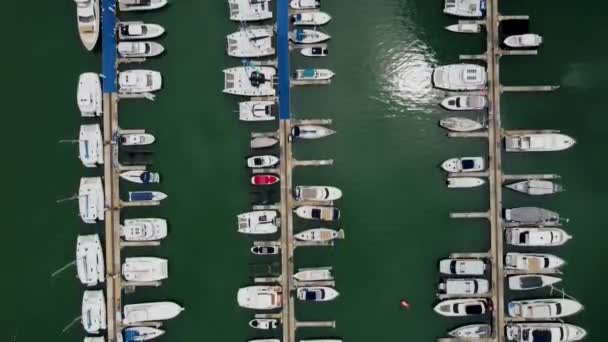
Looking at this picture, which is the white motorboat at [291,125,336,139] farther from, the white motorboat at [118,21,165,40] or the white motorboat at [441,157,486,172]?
the white motorboat at [118,21,165,40]

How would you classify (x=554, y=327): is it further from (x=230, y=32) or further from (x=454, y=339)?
(x=230, y=32)

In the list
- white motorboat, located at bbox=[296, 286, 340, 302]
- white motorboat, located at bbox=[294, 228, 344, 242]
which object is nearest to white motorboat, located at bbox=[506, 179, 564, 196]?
white motorboat, located at bbox=[294, 228, 344, 242]

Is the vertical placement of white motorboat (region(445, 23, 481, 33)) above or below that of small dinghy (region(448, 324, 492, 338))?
above

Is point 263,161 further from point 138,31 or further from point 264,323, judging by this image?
point 138,31

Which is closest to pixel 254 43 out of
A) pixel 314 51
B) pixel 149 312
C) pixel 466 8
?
pixel 314 51

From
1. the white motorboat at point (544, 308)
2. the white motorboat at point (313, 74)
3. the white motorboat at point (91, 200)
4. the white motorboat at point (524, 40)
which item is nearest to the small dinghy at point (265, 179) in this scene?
the white motorboat at point (313, 74)
